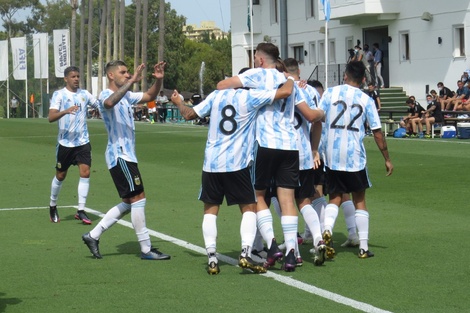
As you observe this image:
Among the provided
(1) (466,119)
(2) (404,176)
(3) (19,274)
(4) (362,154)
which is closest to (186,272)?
(3) (19,274)

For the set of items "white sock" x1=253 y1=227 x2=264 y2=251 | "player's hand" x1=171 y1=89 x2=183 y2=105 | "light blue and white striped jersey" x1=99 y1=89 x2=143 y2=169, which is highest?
"player's hand" x1=171 y1=89 x2=183 y2=105

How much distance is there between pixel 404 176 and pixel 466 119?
11.9 metres

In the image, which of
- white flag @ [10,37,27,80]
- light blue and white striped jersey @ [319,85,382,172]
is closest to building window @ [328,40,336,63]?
white flag @ [10,37,27,80]

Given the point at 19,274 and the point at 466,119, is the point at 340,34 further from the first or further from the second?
the point at 19,274

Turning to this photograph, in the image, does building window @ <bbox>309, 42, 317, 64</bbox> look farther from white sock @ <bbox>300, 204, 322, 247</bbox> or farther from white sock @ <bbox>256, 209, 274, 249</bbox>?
white sock @ <bbox>256, 209, 274, 249</bbox>

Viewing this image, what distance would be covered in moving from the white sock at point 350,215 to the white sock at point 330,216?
39cm

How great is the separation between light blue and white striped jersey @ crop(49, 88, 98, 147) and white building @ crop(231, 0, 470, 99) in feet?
71.8

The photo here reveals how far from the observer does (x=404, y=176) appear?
19.9 m

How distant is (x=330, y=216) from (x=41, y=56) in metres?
63.6

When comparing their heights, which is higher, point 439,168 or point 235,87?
point 235,87

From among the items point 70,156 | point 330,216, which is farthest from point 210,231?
point 70,156

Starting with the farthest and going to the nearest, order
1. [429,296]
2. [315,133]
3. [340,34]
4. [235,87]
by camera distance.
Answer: [340,34]
[315,133]
[235,87]
[429,296]

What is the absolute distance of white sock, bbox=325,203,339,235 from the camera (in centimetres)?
1063

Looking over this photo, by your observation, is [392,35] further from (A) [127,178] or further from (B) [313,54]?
(A) [127,178]
